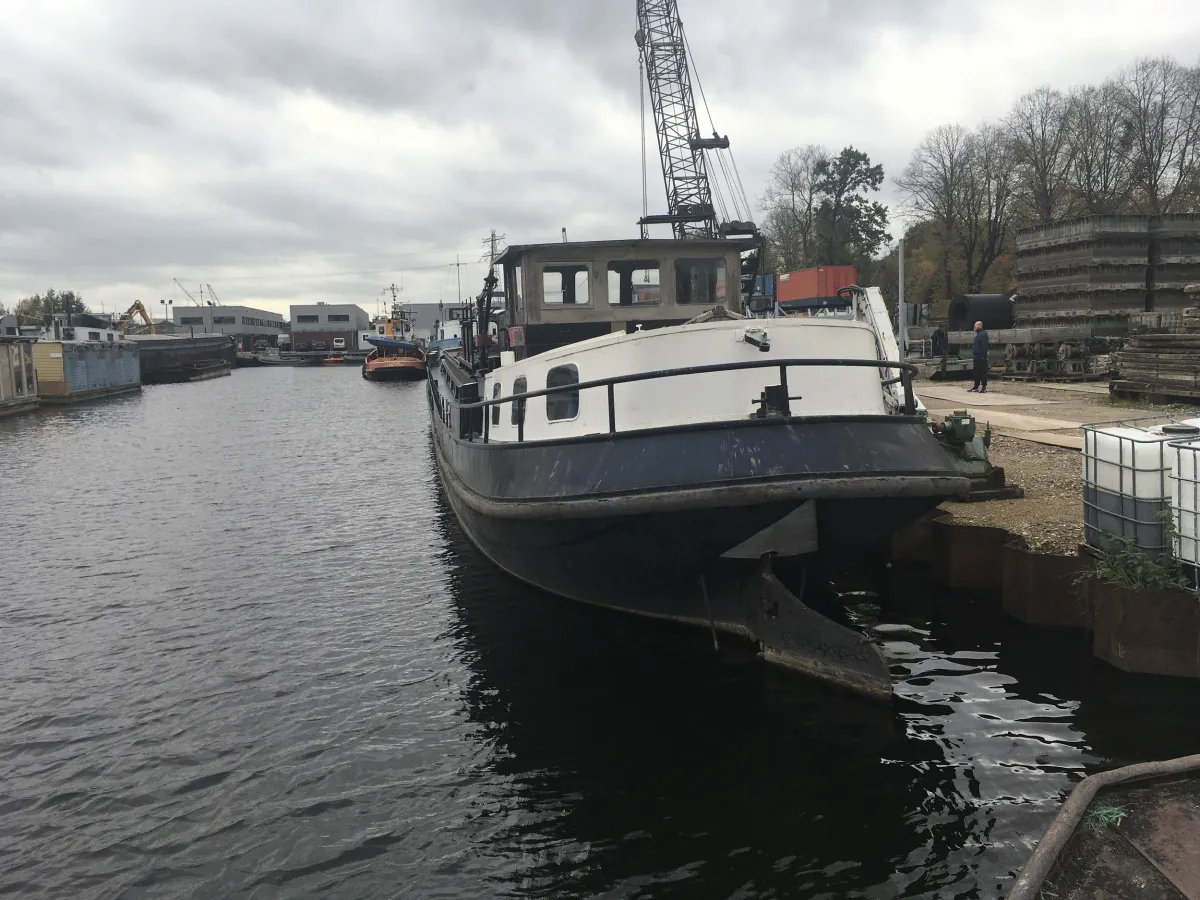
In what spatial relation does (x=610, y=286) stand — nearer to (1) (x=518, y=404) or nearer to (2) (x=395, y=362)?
(1) (x=518, y=404)

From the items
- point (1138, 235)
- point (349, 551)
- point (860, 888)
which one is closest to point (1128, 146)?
point (1138, 235)

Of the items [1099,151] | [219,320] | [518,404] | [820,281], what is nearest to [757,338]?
[518,404]

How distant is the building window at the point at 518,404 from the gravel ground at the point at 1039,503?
16.6 feet

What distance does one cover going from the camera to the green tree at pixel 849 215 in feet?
224

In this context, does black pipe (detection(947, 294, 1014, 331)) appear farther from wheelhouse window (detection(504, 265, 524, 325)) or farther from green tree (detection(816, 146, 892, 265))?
green tree (detection(816, 146, 892, 265))

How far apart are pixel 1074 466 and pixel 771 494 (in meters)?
6.50

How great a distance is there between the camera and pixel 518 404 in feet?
28.8

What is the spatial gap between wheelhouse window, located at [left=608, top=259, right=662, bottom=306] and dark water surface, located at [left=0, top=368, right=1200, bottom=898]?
156 inches

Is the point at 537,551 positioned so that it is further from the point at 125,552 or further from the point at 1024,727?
the point at 125,552

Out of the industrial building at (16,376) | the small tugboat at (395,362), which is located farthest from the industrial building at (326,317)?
the industrial building at (16,376)

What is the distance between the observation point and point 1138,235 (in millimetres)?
21859

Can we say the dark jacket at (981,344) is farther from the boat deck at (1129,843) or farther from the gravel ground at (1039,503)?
the boat deck at (1129,843)

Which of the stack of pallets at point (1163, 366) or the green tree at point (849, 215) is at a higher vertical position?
the green tree at point (849, 215)

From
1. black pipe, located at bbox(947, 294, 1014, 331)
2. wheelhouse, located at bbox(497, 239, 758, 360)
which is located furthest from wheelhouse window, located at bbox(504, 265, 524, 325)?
black pipe, located at bbox(947, 294, 1014, 331)
